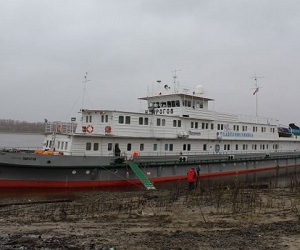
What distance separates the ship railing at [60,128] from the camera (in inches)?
832

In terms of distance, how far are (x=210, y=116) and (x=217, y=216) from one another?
18986 millimetres

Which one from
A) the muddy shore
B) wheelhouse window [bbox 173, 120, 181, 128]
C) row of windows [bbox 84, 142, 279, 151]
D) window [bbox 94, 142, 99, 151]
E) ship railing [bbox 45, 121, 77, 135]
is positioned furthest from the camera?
wheelhouse window [bbox 173, 120, 181, 128]

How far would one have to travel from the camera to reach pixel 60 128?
21.6 meters

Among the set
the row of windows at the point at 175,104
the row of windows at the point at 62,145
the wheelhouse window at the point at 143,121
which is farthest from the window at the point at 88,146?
the row of windows at the point at 175,104

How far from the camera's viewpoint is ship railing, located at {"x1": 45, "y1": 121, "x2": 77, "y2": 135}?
21141 mm

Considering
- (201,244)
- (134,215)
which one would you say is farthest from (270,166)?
(201,244)

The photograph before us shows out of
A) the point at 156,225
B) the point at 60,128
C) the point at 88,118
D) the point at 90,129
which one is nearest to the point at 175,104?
the point at 88,118

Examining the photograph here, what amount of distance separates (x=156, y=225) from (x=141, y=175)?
38.9 feet

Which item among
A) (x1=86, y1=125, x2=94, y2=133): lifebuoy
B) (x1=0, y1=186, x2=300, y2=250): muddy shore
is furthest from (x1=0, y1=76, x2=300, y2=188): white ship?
(x1=0, y1=186, x2=300, y2=250): muddy shore

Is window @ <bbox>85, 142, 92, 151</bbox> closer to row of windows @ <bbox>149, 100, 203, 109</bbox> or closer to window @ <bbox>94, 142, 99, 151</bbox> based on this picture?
window @ <bbox>94, 142, 99, 151</bbox>

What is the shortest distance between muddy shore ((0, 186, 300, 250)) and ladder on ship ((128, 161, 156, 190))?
6260mm

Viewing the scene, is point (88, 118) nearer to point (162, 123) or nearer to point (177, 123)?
point (162, 123)

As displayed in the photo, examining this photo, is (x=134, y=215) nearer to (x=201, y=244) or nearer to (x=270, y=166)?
(x=201, y=244)

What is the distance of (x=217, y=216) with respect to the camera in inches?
413
